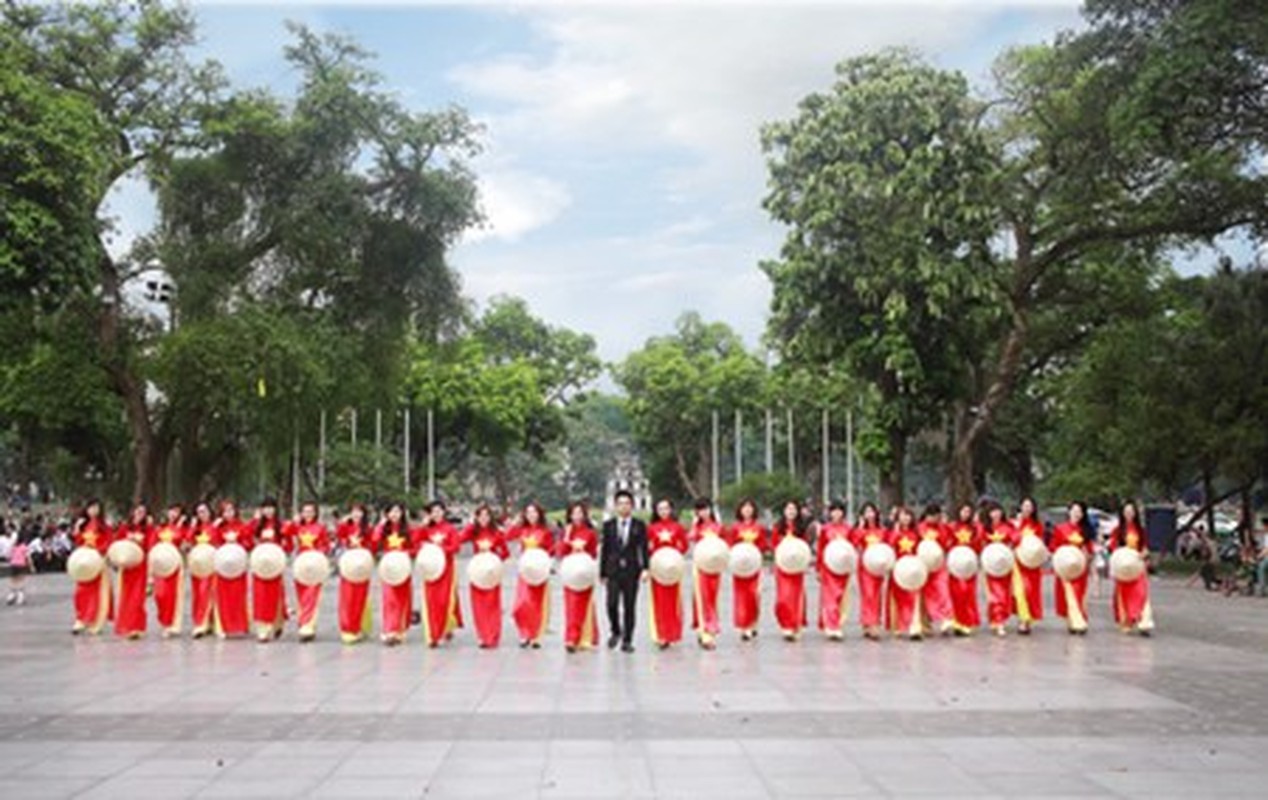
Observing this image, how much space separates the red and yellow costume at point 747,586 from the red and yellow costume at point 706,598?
0.63 feet

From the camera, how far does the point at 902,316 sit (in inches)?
1104

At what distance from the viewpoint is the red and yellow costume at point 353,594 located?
14703mm

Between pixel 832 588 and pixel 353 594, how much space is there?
17.0 ft

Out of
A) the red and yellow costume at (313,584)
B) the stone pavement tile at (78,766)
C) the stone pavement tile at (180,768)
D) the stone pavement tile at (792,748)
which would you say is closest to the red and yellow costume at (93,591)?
the red and yellow costume at (313,584)

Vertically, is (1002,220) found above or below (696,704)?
above

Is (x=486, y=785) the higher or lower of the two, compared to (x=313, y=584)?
lower

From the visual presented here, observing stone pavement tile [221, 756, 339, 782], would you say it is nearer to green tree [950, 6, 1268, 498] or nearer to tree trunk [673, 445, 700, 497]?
green tree [950, 6, 1268, 498]

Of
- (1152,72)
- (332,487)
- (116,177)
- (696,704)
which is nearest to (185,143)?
(116,177)

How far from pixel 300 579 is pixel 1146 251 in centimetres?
2108

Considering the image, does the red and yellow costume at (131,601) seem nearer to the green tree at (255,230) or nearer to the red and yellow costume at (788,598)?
the red and yellow costume at (788,598)

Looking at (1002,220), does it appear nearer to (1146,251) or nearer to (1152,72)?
(1146,251)

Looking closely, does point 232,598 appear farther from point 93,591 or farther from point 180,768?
point 180,768

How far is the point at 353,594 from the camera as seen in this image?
14.8 m

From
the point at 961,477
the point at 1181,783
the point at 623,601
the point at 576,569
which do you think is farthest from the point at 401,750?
the point at 961,477
